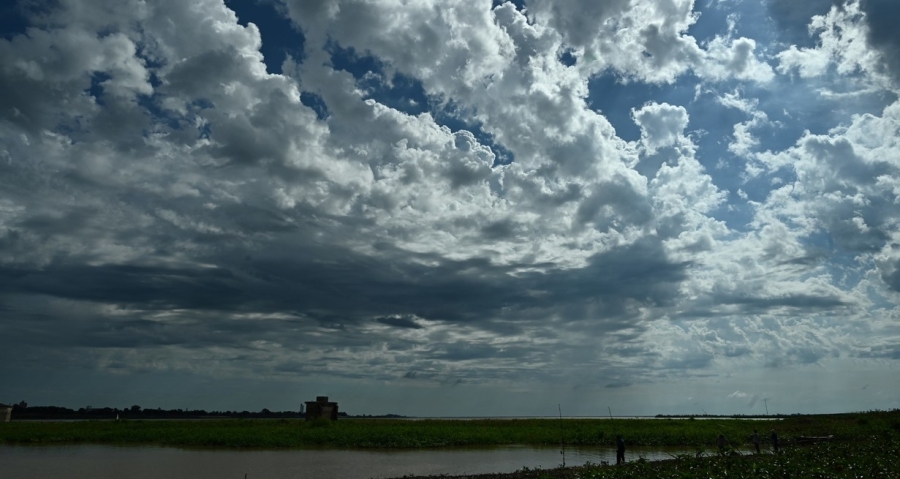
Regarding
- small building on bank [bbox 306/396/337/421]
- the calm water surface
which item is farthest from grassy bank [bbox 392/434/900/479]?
small building on bank [bbox 306/396/337/421]

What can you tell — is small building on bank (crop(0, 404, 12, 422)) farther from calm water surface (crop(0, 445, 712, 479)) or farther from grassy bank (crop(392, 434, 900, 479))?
grassy bank (crop(392, 434, 900, 479))

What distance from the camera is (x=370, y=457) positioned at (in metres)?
50.7

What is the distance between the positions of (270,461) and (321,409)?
173 feet

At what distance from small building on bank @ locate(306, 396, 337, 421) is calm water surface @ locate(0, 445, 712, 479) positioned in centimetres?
3887

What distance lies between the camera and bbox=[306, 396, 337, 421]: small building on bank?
320ft

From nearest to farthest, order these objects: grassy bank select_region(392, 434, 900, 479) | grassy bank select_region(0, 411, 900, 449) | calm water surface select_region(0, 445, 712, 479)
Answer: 1. grassy bank select_region(392, 434, 900, 479)
2. calm water surface select_region(0, 445, 712, 479)
3. grassy bank select_region(0, 411, 900, 449)

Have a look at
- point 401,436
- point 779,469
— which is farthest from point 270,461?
point 779,469

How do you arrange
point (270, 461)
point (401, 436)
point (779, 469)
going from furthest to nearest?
point (401, 436) → point (270, 461) → point (779, 469)

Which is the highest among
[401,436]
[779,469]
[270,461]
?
[779,469]

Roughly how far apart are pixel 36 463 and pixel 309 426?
37.1 metres

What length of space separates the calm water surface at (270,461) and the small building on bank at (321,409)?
38871 mm

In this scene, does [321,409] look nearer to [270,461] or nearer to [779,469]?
[270,461]

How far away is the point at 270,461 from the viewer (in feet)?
154

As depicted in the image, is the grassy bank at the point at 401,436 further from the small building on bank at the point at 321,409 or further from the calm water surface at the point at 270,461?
the small building on bank at the point at 321,409
